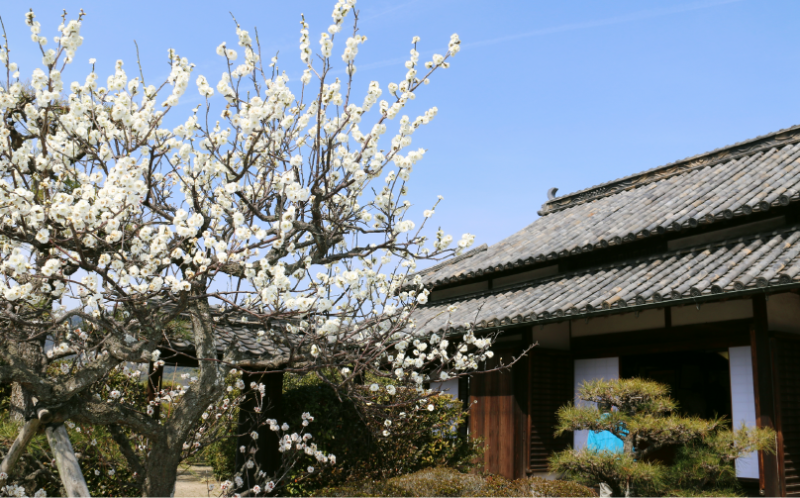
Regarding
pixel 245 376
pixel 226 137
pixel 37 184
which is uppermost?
pixel 226 137

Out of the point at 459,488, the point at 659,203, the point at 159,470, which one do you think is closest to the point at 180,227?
the point at 159,470

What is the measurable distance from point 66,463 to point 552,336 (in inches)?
275

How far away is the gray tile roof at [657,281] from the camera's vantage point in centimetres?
647

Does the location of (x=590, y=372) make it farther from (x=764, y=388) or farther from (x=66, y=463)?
(x=66, y=463)

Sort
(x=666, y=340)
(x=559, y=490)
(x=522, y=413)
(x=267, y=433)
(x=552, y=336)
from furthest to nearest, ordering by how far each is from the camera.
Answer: (x=552, y=336)
(x=522, y=413)
(x=267, y=433)
(x=666, y=340)
(x=559, y=490)

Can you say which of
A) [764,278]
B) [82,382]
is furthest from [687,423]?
[82,382]

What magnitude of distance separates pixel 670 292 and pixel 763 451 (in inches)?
78.4

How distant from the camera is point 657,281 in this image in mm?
7676

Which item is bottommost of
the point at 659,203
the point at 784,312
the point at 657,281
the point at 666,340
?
the point at 666,340

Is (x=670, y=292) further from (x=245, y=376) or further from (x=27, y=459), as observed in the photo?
(x=27, y=459)

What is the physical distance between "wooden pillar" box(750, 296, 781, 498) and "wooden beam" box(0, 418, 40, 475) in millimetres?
7266

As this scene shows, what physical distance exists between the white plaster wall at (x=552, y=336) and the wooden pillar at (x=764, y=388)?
303 cm

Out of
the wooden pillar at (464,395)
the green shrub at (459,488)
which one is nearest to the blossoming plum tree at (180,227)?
the green shrub at (459,488)

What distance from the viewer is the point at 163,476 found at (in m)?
4.75
